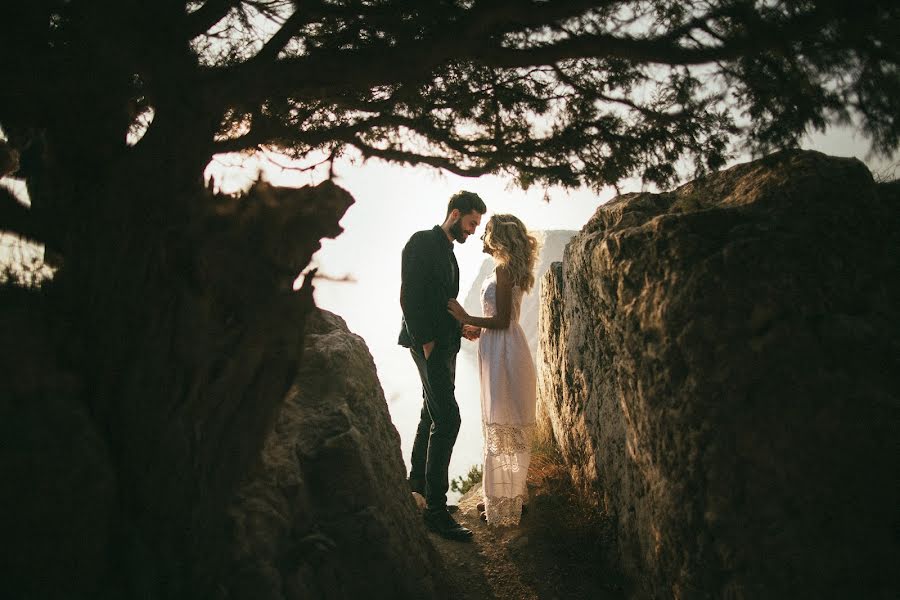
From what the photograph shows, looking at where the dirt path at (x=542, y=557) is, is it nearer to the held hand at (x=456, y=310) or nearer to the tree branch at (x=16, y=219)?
the held hand at (x=456, y=310)

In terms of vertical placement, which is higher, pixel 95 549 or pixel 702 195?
pixel 702 195

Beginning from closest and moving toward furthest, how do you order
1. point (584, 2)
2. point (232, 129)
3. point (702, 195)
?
1. point (584, 2)
2. point (702, 195)
3. point (232, 129)

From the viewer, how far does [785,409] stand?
A: 2.14m

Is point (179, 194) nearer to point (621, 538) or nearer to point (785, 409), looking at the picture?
point (785, 409)

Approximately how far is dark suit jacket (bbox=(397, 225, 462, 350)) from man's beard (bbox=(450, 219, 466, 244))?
184mm

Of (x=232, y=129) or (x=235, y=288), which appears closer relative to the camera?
(x=235, y=288)

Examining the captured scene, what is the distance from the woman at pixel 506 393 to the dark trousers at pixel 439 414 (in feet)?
1.22

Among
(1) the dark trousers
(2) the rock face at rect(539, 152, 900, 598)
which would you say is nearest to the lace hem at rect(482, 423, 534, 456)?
(1) the dark trousers

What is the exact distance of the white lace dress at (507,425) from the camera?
4180 mm

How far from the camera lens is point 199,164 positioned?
2297 millimetres

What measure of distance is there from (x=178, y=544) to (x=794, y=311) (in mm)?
3007

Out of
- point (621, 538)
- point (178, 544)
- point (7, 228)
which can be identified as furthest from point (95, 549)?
point (621, 538)

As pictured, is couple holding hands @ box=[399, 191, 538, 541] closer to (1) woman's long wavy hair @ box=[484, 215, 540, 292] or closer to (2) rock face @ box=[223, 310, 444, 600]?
(1) woman's long wavy hair @ box=[484, 215, 540, 292]

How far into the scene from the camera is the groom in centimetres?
391
